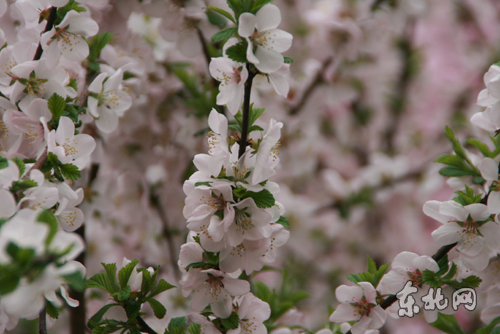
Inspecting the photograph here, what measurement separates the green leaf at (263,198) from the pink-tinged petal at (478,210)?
1.00ft

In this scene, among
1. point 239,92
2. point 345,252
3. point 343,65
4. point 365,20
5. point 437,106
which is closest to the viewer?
point 239,92

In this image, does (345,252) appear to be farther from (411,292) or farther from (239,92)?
(239,92)

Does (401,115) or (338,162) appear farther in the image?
(338,162)

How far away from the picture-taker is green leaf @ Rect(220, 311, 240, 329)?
66 centimetres

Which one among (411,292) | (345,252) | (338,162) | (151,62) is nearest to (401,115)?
(338,162)

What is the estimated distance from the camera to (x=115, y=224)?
1431 mm

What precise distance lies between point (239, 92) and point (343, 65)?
1.02 meters

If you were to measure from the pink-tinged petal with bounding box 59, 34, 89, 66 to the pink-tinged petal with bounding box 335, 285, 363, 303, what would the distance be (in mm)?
589

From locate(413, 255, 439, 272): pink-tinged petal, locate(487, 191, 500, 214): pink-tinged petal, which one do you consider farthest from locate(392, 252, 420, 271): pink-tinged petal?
locate(487, 191, 500, 214): pink-tinged petal

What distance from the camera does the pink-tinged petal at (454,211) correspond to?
660mm

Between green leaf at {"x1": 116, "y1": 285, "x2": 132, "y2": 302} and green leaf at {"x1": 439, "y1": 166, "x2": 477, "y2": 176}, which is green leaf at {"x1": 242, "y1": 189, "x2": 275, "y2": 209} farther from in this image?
green leaf at {"x1": 439, "y1": 166, "x2": 477, "y2": 176}

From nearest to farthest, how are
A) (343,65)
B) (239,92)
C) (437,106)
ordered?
(239,92), (343,65), (437,106)

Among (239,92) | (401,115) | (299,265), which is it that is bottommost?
(299,265)

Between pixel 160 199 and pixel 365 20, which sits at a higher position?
pixel 365 20
